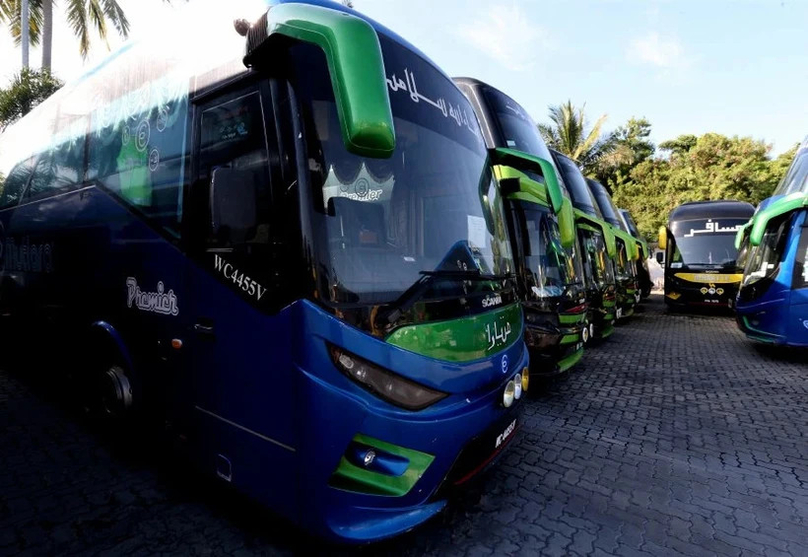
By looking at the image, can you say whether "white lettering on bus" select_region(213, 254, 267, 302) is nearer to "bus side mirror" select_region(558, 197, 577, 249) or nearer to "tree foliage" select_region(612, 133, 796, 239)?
"bus side mirror" select_region(558, 197, 577, 249)

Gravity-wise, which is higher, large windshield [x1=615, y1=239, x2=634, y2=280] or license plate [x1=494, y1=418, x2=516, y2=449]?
large windshield [x1=615, y1=239, x2=634, y2=280]

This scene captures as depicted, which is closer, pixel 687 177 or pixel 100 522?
pixel 100 522

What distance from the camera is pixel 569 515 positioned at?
3131 millimetres

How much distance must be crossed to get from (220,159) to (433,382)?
5.81 feet

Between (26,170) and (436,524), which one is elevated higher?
(26,170)

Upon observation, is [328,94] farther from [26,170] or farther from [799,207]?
[799,207]

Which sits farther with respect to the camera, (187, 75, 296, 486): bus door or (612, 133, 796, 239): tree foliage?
(612, 133, 796, 239): tree foliage

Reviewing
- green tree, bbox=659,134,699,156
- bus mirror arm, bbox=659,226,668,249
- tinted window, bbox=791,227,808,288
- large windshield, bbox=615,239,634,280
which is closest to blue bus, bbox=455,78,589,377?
Answer: tinted window, bbox=791,227,808,288

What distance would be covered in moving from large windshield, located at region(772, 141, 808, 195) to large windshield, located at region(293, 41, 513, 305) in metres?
7.81

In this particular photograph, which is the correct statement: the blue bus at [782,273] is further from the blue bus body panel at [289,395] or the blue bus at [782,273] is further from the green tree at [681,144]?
the green tree at [681,144]

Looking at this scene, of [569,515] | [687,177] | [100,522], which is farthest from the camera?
[687,177]

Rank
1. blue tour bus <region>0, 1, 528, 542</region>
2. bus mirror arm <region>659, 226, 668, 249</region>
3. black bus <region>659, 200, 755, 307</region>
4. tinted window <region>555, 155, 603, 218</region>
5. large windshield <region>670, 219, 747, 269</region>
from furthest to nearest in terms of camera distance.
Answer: bus mirror arm <region>659, 226, 668, 249</region> < large windshield <region>670, 219, 747, 269</region> < black bus <region>659, 200, 755, 307</region> < tinted window <region>555, 155, 603, 218</region> < blue tour bus <region>0, 1, 528, 542</region>

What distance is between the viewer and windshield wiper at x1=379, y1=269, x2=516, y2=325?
7.55ft

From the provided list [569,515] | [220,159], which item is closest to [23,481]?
[220,159]
